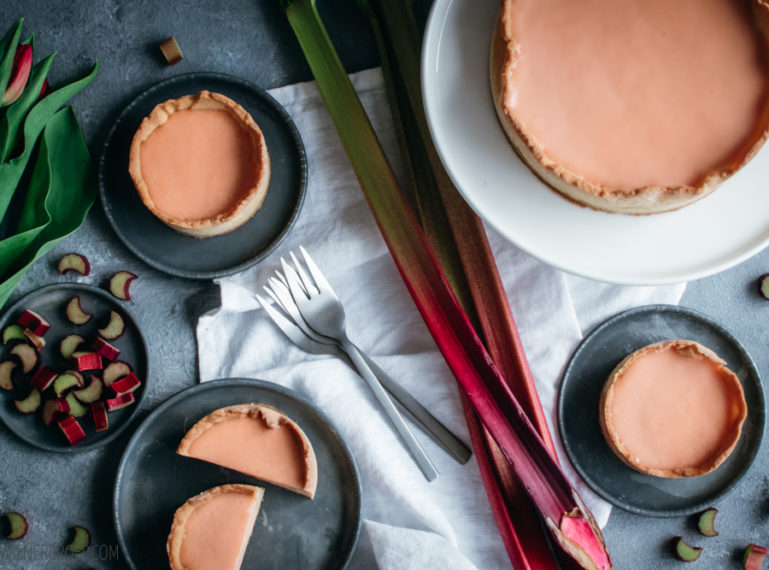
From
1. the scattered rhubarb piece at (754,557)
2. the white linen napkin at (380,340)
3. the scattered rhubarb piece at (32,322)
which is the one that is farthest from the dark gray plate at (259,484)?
the scattered rhubarb piece at (754,557)

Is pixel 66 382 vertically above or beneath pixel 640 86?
beneath

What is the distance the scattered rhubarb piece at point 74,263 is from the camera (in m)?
1.59

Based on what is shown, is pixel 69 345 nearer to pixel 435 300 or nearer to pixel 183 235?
pixel 183 235

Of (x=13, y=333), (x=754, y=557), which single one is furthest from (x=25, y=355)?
(x=754, y=557)

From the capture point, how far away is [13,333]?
5.11 ft

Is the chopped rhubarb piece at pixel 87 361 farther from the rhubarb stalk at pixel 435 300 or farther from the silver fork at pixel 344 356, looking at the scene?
the rhubarb stalk at pixel 435 300

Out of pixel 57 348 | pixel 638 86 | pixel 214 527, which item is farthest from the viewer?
pixel 57 348

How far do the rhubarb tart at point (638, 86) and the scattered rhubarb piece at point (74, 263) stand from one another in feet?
3.61

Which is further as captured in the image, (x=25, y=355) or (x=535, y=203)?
(x=25, y=355)

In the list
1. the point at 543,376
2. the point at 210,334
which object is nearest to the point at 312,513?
the point at 210,334

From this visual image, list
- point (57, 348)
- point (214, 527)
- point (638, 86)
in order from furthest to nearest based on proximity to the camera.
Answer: point (57, 348) < point (214, 527) < point (638, 86)

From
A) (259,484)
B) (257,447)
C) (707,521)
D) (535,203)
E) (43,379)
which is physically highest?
(535,203)

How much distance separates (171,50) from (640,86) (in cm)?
113

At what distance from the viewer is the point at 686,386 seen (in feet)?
5.03
